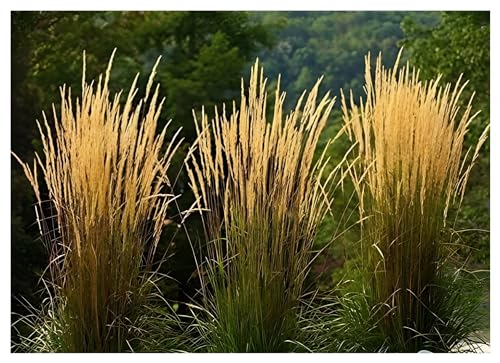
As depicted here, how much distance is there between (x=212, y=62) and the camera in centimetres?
1012

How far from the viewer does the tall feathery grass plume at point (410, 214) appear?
3.87 m

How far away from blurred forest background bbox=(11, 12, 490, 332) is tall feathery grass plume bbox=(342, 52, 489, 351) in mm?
4412

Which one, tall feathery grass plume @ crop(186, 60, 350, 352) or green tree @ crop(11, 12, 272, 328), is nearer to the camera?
tall feathery grass plume @ crop(186, 60, 350, 352)

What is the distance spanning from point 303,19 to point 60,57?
3079mm

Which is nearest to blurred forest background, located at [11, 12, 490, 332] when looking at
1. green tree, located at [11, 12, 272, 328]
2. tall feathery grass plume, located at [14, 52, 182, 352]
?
green tree, located at [11, 12, 272, 328]

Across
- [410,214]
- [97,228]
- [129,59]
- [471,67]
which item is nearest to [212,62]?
[129,59]

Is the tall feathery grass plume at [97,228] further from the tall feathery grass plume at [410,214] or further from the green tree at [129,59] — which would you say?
the green tree at [129,59]

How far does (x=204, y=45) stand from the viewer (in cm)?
1022

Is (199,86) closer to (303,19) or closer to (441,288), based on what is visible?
(303,19)

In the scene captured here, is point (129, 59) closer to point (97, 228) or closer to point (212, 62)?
point (212, 62)

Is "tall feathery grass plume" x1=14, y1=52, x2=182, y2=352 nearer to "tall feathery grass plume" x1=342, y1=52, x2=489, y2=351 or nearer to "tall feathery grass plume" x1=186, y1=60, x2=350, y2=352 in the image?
"tall feathery grass plume" x1=186, y1=60, x2=350, y2=352

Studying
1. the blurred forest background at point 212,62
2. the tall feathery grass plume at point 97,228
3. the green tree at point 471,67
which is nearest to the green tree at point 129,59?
the blurred forest background at point 212,62

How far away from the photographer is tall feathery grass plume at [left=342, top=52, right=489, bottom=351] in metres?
3.87
